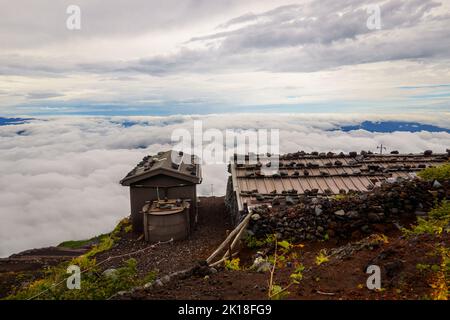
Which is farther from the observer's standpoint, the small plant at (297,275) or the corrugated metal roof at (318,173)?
the corrugated metal roof at (318,173)

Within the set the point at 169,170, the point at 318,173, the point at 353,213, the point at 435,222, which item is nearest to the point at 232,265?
the point at 353,213

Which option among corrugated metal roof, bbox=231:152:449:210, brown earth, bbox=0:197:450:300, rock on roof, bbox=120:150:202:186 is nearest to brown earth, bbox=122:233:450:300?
brown earth, bbox=0:197:450:300

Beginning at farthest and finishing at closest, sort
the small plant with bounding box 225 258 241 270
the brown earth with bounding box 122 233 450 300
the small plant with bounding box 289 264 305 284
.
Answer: the small plant with bounding box 225 258 241 270, the small plant with bounding box 289 264 305 284, the brown earth with bounding box 122 233 450 300

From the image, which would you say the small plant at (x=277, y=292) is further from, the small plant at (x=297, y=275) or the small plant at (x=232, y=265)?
the small plant at (x=232, y=265)

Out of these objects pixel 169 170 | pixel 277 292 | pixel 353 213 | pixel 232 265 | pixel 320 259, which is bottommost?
pixel 232 265

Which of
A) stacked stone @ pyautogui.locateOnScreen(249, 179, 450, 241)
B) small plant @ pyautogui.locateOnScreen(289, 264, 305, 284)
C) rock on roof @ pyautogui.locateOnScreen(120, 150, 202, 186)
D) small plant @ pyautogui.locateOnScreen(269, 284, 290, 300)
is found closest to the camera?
small plant @ pyautogui.locateOnScreen(269, 284, 290, 300)

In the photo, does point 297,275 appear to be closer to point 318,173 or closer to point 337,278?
point 337,278

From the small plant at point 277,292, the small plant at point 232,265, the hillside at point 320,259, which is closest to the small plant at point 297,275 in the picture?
the hillside at point 320,259

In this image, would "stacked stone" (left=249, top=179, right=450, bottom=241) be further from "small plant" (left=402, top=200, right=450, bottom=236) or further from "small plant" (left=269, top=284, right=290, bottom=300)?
"small plant" (left=269, top=284, right=290, bottom=300)
